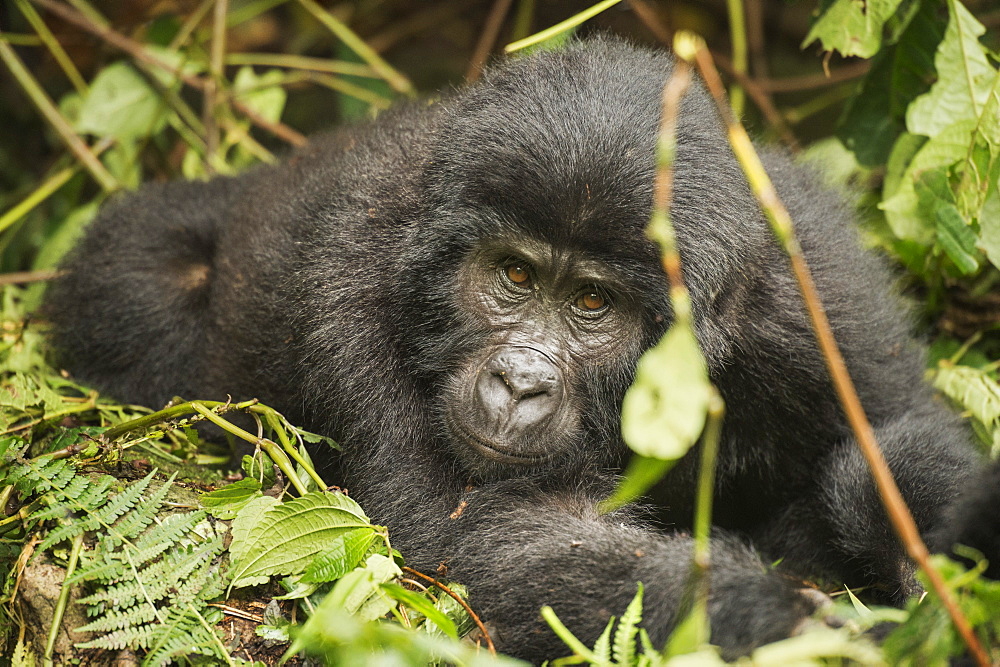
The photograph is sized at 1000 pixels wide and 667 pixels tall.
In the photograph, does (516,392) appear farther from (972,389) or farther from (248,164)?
(248,164)

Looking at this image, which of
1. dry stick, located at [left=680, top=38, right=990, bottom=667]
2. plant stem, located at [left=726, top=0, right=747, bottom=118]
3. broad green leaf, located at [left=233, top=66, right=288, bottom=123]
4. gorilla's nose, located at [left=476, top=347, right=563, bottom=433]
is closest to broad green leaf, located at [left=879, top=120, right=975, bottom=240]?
plant stem, located at [left=726, top=0, right=747, bottom=118]

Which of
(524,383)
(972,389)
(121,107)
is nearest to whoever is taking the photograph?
(524,383)

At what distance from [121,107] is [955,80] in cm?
484

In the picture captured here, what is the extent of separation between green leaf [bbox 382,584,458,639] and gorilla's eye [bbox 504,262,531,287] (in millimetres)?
1329

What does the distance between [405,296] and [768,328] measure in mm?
1371

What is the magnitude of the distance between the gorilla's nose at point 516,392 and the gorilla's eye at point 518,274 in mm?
310

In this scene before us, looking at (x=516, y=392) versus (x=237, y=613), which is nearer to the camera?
(x=237, y=613)

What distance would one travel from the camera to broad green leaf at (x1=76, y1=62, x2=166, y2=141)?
586 cm

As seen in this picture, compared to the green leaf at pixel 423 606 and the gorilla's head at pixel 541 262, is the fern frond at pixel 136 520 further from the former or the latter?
the gorilla's head at pixel 541 262

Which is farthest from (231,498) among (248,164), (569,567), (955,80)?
(248,164)

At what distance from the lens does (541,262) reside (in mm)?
3350

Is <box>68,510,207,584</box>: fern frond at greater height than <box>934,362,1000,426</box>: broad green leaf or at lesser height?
Answer: lesser

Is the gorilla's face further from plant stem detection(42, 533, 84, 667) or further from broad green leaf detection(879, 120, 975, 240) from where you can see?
broad green leaf detection(879, 120, 975, 240)

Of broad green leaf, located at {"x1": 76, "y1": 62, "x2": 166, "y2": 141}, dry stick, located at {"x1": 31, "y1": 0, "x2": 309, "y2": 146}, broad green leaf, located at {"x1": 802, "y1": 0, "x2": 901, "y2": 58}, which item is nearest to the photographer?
broad green leaf, located at {"x1": 802, "y1": 0, "x2": 901, "y2": 58}
